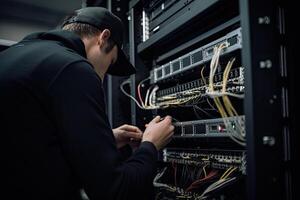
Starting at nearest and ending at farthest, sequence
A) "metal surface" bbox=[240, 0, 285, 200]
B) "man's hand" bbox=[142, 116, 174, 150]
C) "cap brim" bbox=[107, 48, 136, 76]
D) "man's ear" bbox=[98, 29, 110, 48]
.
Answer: "metal surface" bbox=[240, 0, 285, 200] → "man's hand" bbox=[142, 116, 174, 150] → "man's ear" bbox=[98, 29, 110, 48] → "cap brim" bbox=[107, 48, 136, 76]

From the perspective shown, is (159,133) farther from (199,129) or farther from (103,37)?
(103,37)

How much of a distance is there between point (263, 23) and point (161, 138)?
0.47 metres

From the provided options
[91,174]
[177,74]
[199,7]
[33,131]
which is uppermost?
[199,7]

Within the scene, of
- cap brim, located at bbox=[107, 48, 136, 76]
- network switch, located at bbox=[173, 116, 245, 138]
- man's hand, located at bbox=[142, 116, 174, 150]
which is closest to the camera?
network switch, located at bbox=[173, 116, 245, 138]

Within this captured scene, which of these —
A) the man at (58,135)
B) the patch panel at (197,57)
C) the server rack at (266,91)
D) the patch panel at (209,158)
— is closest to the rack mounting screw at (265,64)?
the server rack at (266,91)

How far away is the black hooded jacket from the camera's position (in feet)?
2.54

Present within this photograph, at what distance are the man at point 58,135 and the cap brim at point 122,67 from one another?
1.33 feet

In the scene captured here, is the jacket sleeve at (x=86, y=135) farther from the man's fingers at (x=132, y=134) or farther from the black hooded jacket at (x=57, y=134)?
the man's fingers at (x=132, y=134)

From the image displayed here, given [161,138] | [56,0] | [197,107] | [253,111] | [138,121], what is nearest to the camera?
[253,111]

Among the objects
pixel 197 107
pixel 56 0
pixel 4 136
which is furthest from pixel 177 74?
pixel 56 0

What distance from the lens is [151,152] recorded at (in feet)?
3.03

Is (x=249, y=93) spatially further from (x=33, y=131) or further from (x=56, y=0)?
(x=56, y=0)

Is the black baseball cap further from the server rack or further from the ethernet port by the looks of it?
the ethernet port

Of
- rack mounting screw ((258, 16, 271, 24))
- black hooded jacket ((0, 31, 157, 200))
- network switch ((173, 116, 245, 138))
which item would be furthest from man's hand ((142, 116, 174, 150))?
rack mounting screw ((258, 16, 271, 24))
